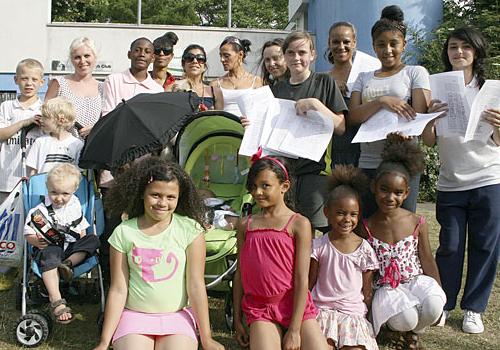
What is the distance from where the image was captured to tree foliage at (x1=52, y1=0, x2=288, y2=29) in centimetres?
2952

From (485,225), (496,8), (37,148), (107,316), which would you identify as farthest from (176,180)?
(496,8)

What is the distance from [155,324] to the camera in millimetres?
3289

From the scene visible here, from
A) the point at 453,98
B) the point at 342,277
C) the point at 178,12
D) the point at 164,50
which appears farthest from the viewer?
the point at 178,12

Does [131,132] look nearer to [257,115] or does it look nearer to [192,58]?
[257,115]

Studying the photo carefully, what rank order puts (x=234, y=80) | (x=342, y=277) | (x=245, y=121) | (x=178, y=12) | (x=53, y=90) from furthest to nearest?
1. (x=178, y=12)
2. (x=234, y=80)
3. (x=53, y=90)
4. (x=245, y=121)
5. (x=342, y=277)

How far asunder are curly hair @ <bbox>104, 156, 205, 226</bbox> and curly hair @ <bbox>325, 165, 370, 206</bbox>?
0.78 meters

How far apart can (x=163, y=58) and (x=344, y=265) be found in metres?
2.55

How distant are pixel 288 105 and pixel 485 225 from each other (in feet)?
5.03

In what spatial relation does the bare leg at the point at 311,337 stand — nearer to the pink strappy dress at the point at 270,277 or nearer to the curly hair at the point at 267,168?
the pink strappy dress at the point at 270,277

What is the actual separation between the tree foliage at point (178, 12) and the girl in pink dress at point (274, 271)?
2719 centimetres

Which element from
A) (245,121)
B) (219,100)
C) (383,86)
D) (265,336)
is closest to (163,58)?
(219,100)

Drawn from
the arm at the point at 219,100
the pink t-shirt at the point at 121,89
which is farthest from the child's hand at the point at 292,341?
the pink t-shirt at the point at 121,89

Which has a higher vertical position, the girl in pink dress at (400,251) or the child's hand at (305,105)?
the child's hand at (305,105)

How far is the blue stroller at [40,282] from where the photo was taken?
12.6ft
